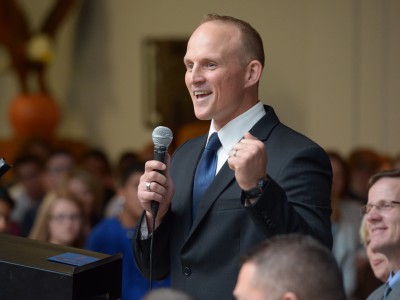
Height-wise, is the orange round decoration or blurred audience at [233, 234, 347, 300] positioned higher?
the orange round decoration

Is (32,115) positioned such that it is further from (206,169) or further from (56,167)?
(206,169)

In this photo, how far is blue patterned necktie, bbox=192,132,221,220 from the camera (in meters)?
2.50

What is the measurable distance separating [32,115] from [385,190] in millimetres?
7204

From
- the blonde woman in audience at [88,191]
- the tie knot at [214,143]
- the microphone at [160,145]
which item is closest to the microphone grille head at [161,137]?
the microphone at [160,145]

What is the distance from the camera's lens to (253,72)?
97.3 inches

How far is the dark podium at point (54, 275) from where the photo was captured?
199cm

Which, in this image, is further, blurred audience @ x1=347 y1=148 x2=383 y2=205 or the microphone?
blurred audience @ x1=347 y1=148 x2=383 y2=205

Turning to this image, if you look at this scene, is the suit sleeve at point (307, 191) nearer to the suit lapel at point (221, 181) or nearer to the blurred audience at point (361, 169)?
the suit lapel at point (221, 181)

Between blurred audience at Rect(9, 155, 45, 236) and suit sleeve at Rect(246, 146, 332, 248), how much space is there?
4.09 m

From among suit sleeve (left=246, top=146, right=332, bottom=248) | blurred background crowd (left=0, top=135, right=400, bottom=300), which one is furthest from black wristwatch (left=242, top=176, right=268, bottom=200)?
blurred background crowd (left=0, top=135, right=400, bottom=300)

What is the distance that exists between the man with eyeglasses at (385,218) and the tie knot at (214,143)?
78cm

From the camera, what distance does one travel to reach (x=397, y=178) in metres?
3.12

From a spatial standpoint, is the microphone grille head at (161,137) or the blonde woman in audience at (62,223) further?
the blonde woman in audience at (62,223)

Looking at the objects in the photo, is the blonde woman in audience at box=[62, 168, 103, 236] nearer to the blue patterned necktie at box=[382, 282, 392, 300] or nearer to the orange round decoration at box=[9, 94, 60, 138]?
the blue patterned necktie at box=[382, 282, 392, 300]
